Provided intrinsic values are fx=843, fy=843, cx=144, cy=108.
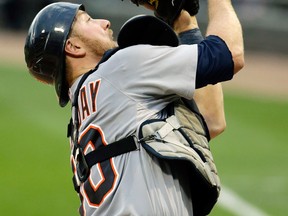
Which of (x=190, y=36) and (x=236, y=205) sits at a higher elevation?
(x=190, y=36)

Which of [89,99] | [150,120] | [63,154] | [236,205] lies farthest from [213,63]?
[63,154]

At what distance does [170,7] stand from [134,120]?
680mm

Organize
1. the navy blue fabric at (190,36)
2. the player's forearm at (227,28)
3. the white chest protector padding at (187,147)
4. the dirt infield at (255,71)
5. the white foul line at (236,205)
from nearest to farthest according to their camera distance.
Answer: the white chest protector padding at (187,147) < the player's forearm at (227,28) < the navy blue fabric at (190,36) < the white foul line at (236,205) < the dirt infield at (255,71)

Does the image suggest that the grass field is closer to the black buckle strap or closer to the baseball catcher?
the black buckle strap

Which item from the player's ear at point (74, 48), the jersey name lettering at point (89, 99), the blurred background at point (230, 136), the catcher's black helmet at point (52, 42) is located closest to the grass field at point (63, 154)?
the blurred background at point (230, 136)

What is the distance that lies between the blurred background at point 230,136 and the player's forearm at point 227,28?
498cm

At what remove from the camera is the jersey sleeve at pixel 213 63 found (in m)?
4.14

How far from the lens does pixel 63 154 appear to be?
36.2ft

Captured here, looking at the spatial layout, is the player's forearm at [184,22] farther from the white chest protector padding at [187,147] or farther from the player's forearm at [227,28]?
the white chest protector padding at [187,147]

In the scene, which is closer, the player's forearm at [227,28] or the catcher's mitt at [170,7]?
the player's forearm at [227,28]

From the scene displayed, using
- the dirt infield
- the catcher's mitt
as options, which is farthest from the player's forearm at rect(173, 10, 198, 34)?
the dirt infield

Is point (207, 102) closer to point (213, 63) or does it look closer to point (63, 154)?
point (213, 63)

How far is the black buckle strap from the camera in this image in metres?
4.16

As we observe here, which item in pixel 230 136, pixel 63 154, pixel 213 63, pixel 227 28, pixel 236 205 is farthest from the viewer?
pixel 230 136
